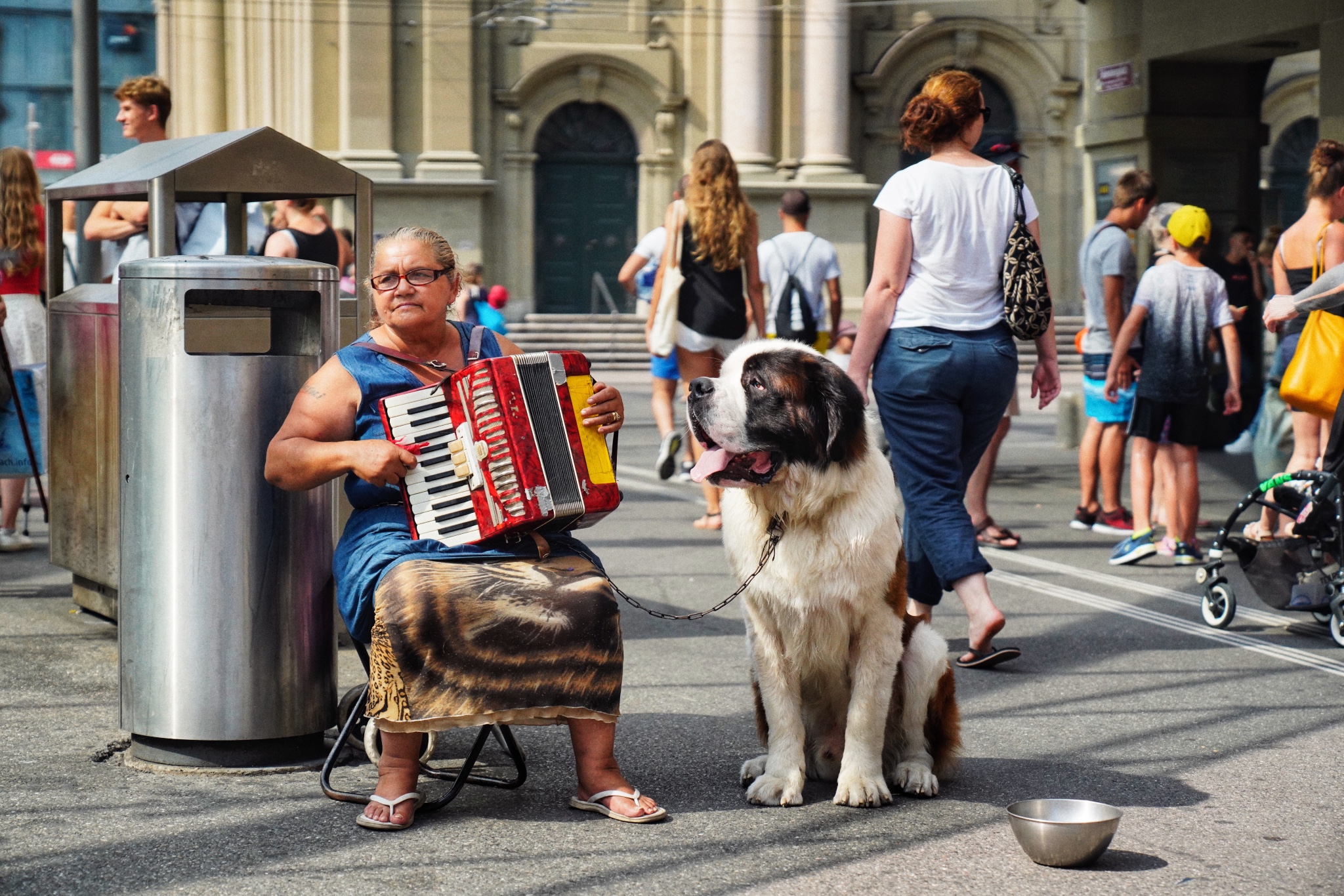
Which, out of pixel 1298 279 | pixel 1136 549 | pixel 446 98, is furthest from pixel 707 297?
pixel 446 98

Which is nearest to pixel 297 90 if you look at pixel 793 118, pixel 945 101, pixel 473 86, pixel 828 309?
pixel 473 86

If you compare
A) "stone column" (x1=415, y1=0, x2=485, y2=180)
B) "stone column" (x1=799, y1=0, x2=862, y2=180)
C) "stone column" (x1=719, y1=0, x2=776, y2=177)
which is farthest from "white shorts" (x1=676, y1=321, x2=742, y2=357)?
"stone column" (x1=799, y1=0, x2=862, y2=180)

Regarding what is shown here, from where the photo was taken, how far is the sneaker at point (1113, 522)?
9.59m

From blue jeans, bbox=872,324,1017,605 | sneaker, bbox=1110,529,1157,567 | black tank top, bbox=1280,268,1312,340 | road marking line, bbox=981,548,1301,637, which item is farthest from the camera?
sneaker, bbox=1110,529,1157,567

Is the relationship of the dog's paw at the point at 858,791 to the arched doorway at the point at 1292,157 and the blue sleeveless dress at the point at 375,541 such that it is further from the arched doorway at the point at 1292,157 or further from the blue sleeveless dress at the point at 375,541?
the arched doorway at the point at 1292,157

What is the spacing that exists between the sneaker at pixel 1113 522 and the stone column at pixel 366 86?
Answer: 20.1 meters

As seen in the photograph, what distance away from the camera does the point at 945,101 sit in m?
5.68

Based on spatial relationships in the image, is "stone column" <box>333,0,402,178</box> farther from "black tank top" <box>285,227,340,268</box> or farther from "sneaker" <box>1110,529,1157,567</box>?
"sneaker" <box>1110,529,1157,567</box>

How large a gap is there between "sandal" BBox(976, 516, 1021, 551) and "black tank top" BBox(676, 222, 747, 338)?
1763 millimetres

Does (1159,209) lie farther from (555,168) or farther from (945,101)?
(555,168)

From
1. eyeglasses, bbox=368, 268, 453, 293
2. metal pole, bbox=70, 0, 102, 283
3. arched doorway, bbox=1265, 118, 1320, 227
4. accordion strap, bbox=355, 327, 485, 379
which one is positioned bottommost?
accordion strap, bbox=355, 327, 485, 379

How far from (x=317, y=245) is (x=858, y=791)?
237 inches

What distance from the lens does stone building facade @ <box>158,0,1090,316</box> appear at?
92.5 ft

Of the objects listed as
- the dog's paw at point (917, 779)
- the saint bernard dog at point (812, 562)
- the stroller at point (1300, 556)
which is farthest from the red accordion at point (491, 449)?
the stroller at point (1300, 556)
